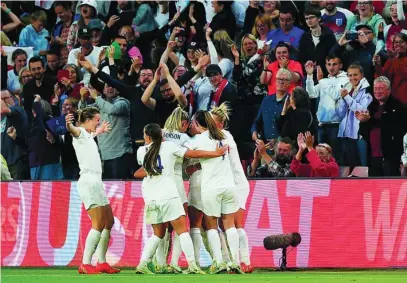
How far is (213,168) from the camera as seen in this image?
14.1 m

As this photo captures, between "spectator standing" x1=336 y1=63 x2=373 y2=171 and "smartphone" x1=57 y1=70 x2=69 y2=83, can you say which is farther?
"smartphone" x1=57 y1=70 x2=69 y2=83

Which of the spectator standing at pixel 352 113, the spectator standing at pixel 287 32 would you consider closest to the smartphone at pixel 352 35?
the spectator standing at pixel 352 113

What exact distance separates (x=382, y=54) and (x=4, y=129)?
7.40 metres

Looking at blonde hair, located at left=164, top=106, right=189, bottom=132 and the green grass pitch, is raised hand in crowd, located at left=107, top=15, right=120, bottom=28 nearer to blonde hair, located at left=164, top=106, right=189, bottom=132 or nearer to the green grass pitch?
blonde hair, located at left=164, top=106, right=189, bottom=132

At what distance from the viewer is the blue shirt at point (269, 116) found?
17484 mm

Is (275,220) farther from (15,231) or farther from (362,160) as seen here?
(15,231)

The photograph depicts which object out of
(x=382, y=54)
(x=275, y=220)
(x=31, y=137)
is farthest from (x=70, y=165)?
(x=382, y=54)

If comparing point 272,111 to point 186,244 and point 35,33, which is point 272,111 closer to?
point 186,244

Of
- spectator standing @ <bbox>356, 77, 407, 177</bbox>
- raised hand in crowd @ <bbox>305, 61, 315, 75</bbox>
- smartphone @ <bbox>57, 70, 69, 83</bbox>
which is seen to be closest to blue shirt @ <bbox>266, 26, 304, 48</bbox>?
raised hand in crowd @ <bbox>305, 61, 315, 75</bbox>

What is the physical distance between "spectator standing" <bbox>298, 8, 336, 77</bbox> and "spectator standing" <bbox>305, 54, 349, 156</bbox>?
373mm

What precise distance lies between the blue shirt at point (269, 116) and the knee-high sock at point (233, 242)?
3.81m

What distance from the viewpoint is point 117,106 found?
721 inches

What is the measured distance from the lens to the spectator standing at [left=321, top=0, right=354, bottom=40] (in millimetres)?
18306

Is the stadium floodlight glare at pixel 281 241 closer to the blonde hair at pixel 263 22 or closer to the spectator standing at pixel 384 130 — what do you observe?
the spectator standing at pixel 384 130
